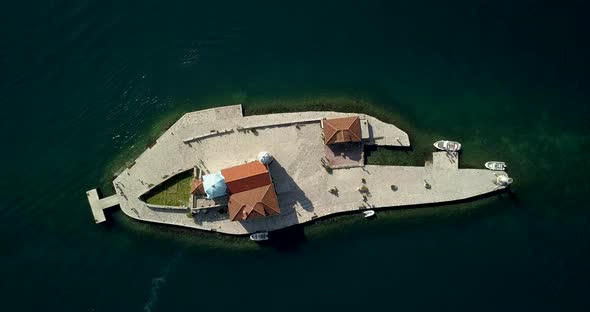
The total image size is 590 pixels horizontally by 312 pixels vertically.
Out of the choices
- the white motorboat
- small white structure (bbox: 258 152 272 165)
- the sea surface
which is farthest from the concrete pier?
the white motorboat

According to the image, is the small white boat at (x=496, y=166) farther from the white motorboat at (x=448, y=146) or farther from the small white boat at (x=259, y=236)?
the small white boat at (x=259, y=236)

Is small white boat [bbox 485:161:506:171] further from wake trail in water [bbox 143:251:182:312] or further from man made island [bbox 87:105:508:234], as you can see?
wake trail in water [bbox 143:251:182:312]

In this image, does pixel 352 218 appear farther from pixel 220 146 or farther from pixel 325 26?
pixel 325 26

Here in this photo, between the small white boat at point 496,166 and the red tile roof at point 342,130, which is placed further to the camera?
the small white boat at point 496,166

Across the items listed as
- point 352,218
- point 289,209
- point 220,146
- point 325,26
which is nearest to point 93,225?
point 220,146

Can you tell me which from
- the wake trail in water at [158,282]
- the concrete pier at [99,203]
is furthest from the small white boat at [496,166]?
the concrete pier at [99,203]
